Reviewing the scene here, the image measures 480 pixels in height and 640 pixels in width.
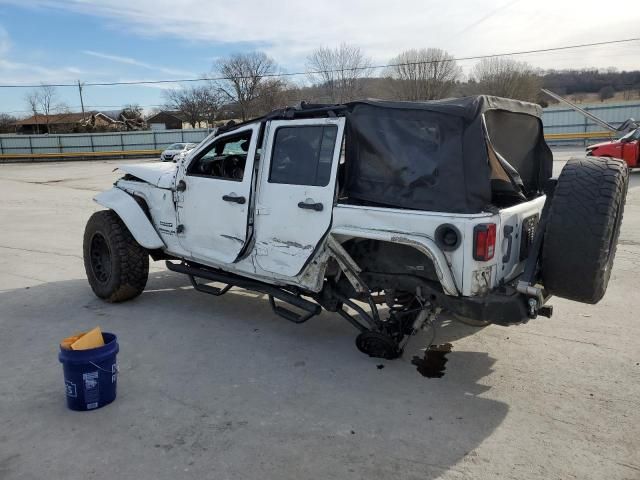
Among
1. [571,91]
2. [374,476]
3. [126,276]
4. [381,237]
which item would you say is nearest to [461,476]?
[374,476]

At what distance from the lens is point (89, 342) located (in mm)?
3619

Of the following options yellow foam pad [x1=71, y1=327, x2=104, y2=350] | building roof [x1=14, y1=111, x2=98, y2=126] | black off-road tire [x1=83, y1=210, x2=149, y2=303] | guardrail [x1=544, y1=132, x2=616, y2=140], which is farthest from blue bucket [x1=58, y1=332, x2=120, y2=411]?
building roof [x1=14, y1=111, x2=98, y2=126]

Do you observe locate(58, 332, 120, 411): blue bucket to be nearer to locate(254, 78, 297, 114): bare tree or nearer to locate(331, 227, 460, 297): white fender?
locate(331, 227, 460, 297): white fender

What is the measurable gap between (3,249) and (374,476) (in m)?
8.15

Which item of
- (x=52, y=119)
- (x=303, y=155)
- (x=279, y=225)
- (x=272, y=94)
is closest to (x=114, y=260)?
(x=279, y=225)

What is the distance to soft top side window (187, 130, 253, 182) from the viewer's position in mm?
5336

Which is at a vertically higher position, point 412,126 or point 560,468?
point 412,126

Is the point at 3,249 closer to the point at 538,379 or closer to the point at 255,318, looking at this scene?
the point at 255,318

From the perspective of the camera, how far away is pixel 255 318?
218 inches

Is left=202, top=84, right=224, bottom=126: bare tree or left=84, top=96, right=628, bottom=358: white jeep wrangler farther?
left=202, top=84, right=224, bottom=126: bare tree

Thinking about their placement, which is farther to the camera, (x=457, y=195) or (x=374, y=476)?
(x=457, y=195)

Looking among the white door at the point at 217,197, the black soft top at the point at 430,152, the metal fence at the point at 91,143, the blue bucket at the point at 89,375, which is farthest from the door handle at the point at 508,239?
the metal fence at the point at 91,143

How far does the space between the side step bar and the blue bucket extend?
1529 mm

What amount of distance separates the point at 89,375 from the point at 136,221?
2.41 m
